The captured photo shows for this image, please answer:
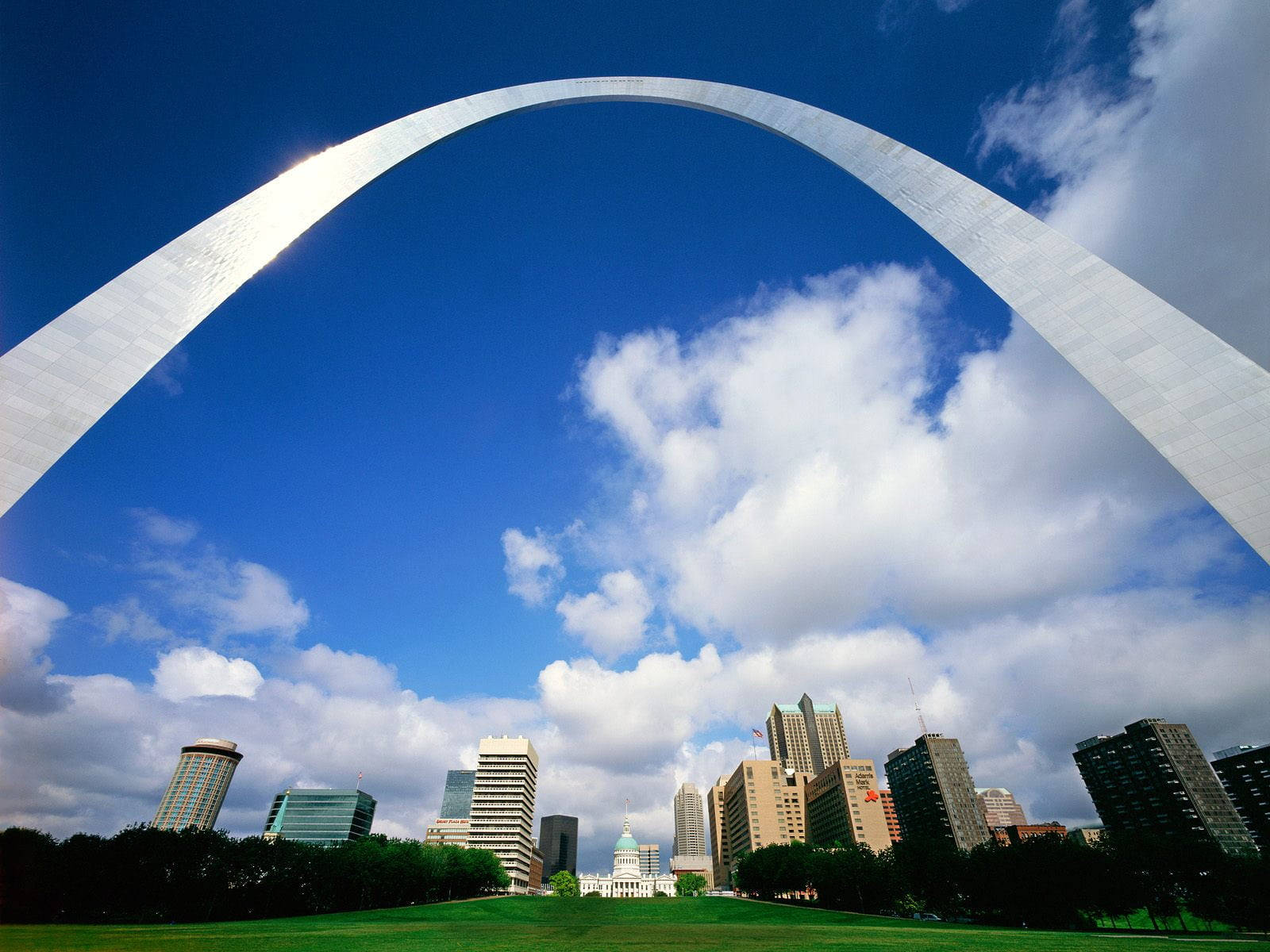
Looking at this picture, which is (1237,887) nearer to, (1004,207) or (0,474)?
(1004,207)

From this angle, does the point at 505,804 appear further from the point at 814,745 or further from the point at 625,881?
the point at 814,745

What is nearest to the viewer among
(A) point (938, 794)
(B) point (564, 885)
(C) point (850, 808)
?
(B) point (564, 885)

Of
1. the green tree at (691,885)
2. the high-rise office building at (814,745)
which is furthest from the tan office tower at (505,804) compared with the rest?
the high-rise office building at (814,745)

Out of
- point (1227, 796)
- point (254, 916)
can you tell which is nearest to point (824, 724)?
point (1227, 796)

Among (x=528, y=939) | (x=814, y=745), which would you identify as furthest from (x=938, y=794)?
(x=528, y=939)

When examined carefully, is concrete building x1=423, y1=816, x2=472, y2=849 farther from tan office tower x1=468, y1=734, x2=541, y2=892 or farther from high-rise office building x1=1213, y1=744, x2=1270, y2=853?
high-rise office building x1=1213, y1=744, x2=1270, y2=853

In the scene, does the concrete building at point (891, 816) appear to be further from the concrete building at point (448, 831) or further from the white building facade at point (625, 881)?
the concrete building at point (448, 831)
